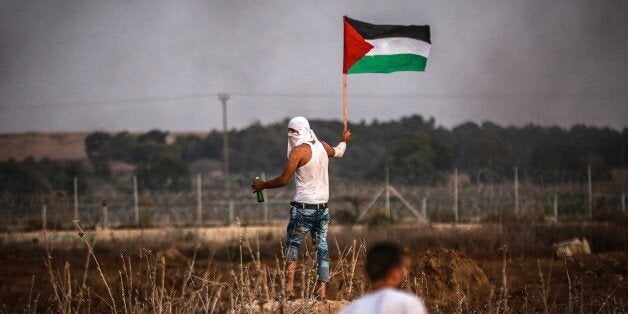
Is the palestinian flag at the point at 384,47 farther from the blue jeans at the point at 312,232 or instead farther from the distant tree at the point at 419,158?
the distant tree at the point at 419,158

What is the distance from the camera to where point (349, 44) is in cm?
1305

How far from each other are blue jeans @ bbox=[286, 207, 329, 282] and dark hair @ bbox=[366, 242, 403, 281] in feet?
17.5

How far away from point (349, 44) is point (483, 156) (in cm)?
4816

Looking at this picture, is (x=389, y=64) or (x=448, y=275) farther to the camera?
(x=389, y=64)

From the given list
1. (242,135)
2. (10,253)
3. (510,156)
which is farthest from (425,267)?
(242,135)

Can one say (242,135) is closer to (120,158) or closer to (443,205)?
(120,158)

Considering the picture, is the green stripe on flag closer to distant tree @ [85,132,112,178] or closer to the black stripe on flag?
the black stripe on flag

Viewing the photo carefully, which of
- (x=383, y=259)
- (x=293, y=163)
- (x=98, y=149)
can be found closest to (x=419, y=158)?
(x=98, y=149)

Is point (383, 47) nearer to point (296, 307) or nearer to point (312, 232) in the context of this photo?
point (312, 232)

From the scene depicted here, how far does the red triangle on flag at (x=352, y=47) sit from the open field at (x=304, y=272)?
2.10m

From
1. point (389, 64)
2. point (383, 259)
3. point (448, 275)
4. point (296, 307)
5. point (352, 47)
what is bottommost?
point (448, 275)

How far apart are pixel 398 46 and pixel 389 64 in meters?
0.23

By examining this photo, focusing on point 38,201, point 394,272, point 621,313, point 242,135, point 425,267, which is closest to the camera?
point 394,272

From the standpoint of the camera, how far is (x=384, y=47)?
13508 millimetres
